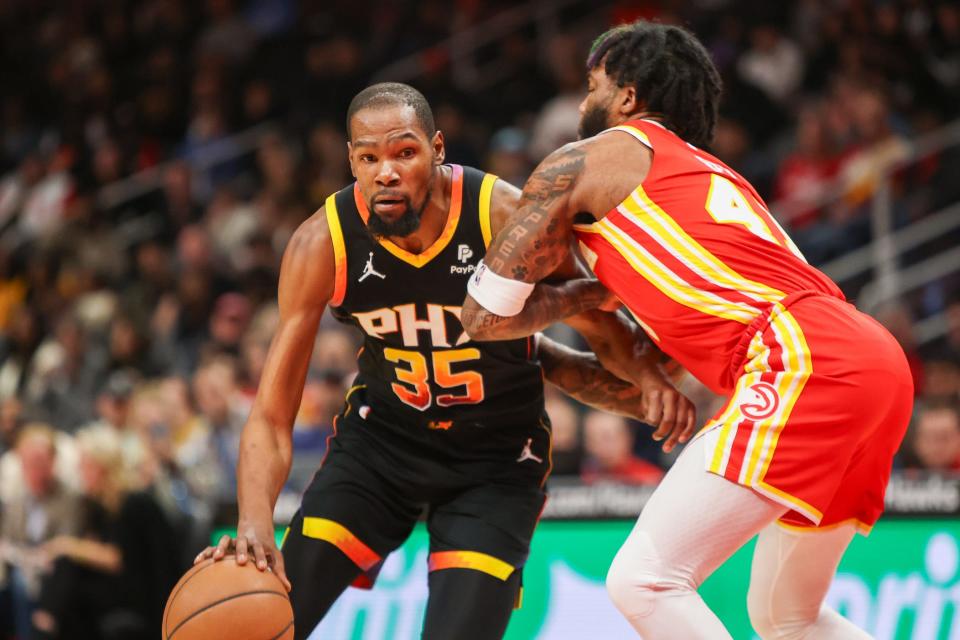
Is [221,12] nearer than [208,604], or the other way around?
[208,604]

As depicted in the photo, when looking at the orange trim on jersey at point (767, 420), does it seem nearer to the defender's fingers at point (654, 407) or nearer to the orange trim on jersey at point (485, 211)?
the defender's fingers at point (654, 407)

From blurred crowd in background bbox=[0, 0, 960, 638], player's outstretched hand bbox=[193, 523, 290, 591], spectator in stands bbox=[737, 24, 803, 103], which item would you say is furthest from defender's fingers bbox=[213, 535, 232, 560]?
spectator in stands bbox=[737, 24, 803, 103]

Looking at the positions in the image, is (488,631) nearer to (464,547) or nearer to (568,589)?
(464,547)

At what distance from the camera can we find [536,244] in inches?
163

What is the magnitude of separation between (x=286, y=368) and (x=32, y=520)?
19.2 feet

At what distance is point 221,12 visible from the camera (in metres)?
15.2

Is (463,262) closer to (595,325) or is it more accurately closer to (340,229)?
(340,229)

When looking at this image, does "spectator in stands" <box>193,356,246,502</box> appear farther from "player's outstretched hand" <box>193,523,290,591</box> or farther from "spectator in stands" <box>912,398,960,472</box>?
"player's outstretched hand" <box>193,523,290,591</box>

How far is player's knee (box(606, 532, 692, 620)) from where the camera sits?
12.3 ft

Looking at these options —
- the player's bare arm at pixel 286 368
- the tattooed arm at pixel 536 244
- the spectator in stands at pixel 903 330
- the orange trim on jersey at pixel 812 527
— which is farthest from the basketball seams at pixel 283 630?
the spectator in stands at pixel 903 330

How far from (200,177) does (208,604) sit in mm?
10586

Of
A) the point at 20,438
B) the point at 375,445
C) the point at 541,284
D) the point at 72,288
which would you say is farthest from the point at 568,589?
the point at 72,288

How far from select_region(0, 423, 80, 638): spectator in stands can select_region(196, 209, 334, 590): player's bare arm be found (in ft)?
17.4

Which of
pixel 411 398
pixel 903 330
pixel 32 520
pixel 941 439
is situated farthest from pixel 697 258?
pixel 32 520
